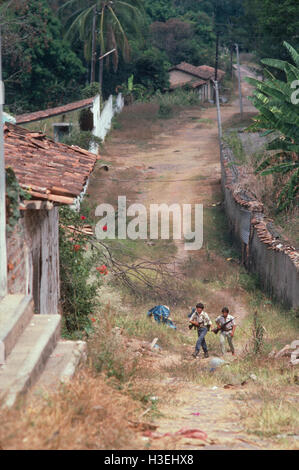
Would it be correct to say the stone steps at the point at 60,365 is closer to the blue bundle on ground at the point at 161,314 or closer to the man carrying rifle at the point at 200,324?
the man carrying rifle at the point at 200,324

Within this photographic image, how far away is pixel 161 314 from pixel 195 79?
1586 inches

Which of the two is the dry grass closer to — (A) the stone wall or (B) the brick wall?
(B) the brick wall

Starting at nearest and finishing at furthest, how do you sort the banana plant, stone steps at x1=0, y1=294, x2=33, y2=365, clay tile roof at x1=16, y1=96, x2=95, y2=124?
stone steps at x1=0, y1=294, x2=33, y2=365 → the banana plant → clay tile roof at x1=16, y1=96, x2=95, y2=124

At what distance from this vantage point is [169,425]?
24.2ft

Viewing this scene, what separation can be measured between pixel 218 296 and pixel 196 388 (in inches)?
313

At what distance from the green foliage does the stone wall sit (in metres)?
5.19

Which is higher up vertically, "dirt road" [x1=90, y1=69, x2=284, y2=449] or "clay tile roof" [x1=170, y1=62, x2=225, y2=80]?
"clay tile roof" [x1=170, y1=62, x2=225, y2=80]

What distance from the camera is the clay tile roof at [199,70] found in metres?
52.7

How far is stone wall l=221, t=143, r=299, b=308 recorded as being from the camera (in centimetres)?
1609

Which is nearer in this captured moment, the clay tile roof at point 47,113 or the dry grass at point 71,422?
the dry grass at point 71,422

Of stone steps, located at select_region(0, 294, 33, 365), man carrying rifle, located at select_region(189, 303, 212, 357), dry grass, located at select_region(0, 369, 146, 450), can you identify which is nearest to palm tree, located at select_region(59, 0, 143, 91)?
man carrying rifle, located at select_region(189, 303, 212, 357)

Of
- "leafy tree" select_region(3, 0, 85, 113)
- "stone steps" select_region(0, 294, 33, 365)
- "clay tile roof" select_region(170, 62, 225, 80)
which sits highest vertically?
"clay tile roof" select_region(170, 62, 225, 80)

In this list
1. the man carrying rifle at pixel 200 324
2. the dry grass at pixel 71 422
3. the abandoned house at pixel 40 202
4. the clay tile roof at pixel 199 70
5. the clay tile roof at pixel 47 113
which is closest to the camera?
the dry grass at pixel 71 422

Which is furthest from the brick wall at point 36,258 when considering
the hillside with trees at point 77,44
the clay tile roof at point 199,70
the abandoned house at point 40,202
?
the clay tile roof at point 199,70
